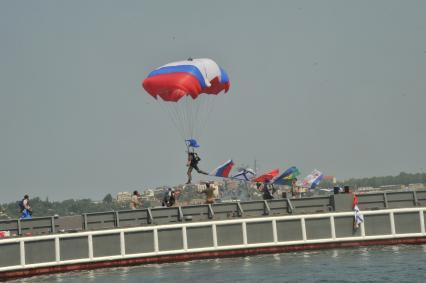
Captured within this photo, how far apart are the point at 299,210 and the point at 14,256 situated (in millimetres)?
13248

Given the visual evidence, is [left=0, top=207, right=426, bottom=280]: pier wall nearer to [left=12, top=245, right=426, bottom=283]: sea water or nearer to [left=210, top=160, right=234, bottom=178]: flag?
[left=12, top=245, right=426, bottom=283]: sea water

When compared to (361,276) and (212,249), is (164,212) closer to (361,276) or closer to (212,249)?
(212,249)

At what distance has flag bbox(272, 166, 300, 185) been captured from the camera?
53.1 metres

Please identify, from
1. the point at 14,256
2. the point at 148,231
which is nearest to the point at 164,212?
the point at 148,231

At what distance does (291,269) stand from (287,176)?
14.3 metres

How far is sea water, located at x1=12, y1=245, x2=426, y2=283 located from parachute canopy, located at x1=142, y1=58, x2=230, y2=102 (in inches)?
358

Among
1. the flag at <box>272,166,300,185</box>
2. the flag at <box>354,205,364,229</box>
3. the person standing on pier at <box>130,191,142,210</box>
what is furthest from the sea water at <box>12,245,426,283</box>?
the flag at <box>272,166,300,185</box>

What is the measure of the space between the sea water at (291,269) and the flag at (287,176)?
8677 mm

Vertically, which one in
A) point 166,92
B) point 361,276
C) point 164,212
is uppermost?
point 166,92

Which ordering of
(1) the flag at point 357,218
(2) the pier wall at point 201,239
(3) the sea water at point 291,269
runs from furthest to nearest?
(1) the flag at point 357,218, (2) the pier wall at point 201,239, (3) the sea water at point 291,269

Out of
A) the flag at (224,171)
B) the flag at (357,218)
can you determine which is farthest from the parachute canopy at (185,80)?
the flag at (357,218)

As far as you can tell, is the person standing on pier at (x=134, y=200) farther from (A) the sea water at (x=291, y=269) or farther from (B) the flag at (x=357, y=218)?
(B) the flag at (x=357, y=218)

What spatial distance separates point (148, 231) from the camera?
145 feet

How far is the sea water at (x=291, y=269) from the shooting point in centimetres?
3750
